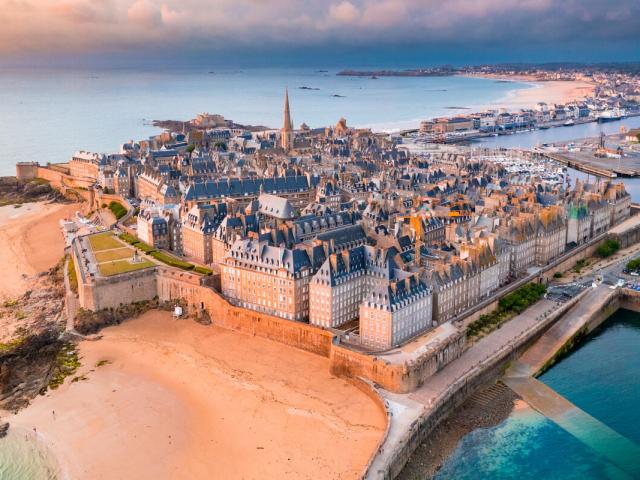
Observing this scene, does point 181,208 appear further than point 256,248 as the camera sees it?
Yes

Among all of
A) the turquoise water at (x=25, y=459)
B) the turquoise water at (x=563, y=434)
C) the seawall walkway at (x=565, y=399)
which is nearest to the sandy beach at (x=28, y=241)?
the turquoise water at (x=25, y=459)

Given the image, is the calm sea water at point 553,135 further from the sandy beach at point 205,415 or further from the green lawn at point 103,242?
the sandy beach at point 205,415

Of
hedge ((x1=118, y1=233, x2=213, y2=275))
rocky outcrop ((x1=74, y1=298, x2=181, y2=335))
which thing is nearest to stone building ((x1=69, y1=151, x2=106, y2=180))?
hedge ((x1=118, y1=233, x2=213, y2=275))

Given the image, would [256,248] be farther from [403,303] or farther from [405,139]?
[405,139]

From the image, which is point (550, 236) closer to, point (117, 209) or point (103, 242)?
point (103, 242)

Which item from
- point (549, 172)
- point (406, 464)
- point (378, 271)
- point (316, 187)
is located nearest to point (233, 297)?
point (378, 271)
